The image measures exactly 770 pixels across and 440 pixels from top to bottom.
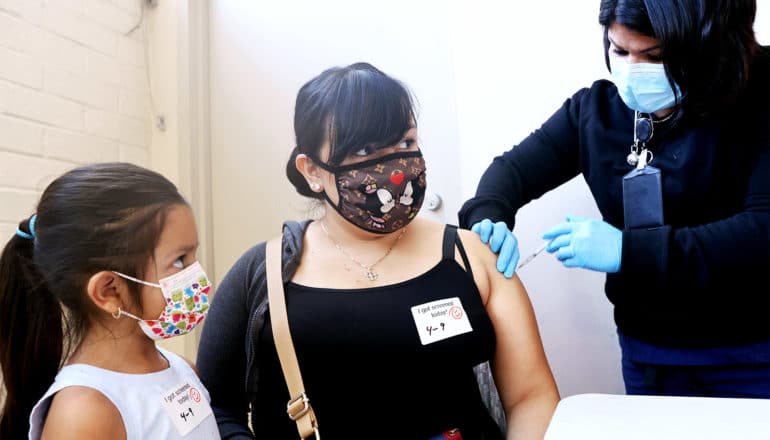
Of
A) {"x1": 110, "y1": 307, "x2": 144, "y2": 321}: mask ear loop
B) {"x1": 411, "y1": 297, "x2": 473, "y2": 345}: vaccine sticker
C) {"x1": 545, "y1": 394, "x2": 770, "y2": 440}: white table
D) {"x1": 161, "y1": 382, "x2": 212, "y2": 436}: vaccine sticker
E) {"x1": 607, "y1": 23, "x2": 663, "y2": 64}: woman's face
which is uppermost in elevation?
{"x1": 607, "y1": 23, "x2": 663, "y2": 64}: woman's face

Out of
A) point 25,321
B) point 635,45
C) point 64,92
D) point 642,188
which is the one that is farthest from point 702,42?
point 64,92

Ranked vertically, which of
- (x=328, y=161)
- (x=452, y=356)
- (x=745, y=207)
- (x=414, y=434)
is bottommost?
(x=414, y=434)

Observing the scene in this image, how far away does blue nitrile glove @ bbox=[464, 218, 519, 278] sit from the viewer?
3.72 feet

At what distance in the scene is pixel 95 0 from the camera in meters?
1.99

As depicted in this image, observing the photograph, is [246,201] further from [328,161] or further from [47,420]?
[47,420]

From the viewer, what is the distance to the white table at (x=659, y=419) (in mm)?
679

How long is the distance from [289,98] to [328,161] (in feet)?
3.45

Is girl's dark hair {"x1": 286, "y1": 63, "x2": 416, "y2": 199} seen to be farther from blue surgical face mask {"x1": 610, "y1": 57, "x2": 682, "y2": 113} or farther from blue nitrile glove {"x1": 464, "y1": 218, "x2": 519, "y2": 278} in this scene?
blue surgical face mask {"x1": 610, "y1": 57, "x2": 682, "y2": 113}

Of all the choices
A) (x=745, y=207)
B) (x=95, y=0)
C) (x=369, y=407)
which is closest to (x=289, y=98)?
(x=95, y=0)

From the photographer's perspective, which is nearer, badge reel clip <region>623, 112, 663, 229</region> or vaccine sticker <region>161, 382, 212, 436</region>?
vaccine sticker <region>161, 382, 212, 436</region>

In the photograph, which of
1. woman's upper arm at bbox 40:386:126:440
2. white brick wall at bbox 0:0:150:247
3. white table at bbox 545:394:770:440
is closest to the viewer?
white table at bbox 545:394:770:440

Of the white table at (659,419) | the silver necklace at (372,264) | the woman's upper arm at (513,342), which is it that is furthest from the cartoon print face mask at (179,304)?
the white table at (659,419)

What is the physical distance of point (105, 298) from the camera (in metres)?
0.95

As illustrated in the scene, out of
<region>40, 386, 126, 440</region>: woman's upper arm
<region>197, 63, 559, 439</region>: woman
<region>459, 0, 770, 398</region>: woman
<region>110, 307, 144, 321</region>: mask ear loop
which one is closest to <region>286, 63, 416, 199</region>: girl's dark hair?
<region>197, 63, 559, 439</region>: woman
